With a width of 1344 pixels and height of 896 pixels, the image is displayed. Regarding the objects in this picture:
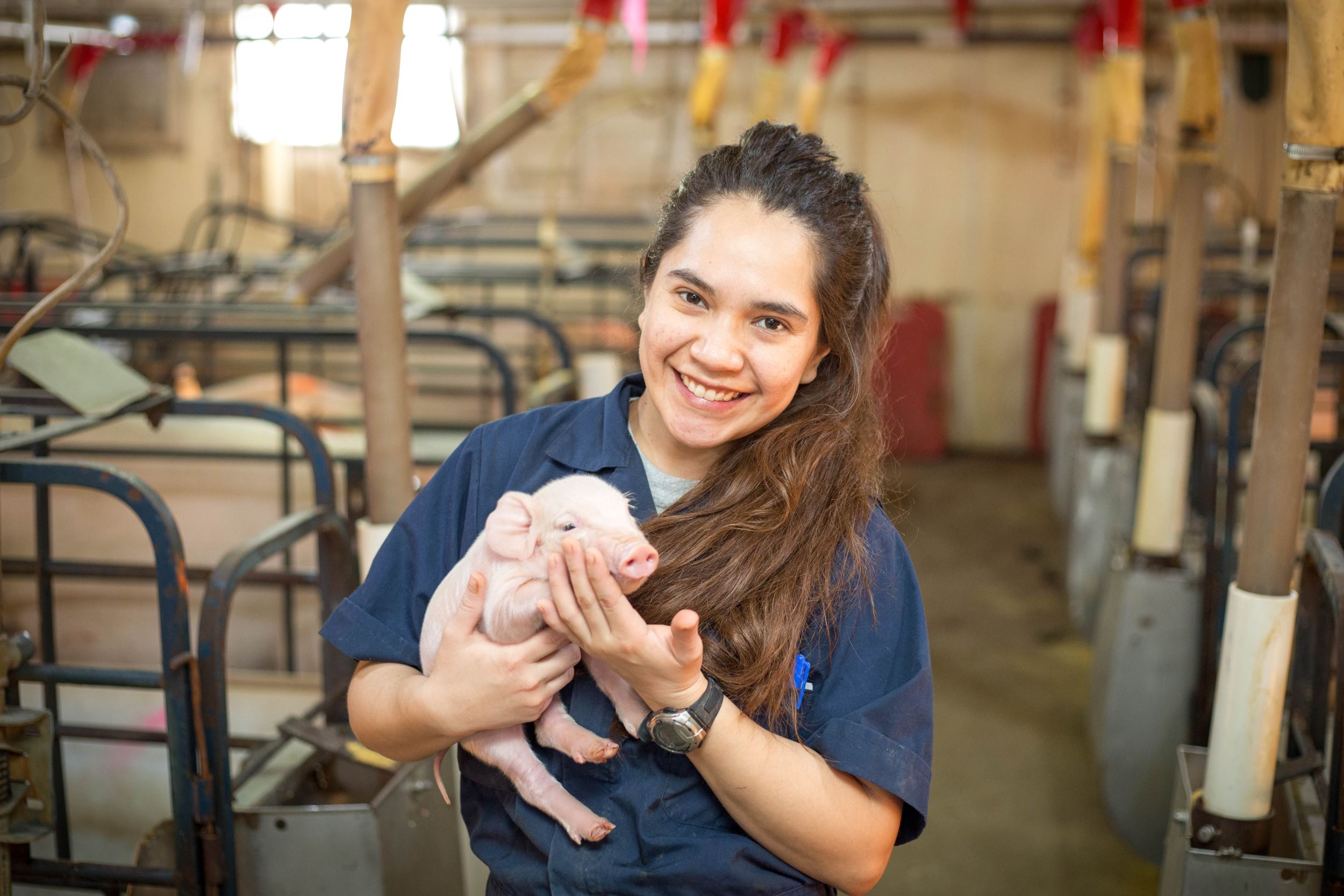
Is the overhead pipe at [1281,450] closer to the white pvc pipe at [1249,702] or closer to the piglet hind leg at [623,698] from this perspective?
the white pvc pipe at [1249,702]

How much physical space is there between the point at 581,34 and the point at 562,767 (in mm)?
3082

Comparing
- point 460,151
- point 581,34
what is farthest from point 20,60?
point 460,151

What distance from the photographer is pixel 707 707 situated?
48.4 inches

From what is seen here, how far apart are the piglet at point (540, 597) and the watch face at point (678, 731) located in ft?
0.23

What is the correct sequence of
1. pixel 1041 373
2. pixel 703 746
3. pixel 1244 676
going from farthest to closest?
1. pixel 1041 373
2. pixel 1244 676
3. pixel 703 746

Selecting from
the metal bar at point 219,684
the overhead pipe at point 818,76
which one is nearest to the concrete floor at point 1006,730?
the metal bar at point 219,684

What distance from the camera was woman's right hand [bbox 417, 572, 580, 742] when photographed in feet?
4.11

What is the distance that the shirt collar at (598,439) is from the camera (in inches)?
57.4

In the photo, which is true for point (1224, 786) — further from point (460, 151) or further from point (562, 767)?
point (460, 151)

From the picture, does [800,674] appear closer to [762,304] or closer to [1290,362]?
[762,304]

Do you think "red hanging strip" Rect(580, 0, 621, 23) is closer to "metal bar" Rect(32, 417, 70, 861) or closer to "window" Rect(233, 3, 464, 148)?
"metal bar" Rect(32, 417, 70, 861)

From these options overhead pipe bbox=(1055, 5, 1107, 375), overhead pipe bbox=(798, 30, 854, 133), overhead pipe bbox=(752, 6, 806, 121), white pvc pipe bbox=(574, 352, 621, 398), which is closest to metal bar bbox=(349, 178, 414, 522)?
white pvc pipe bbox=(574, 352, 621, 398)

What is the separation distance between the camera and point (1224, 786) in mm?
2037

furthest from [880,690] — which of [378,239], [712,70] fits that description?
[712,70]
